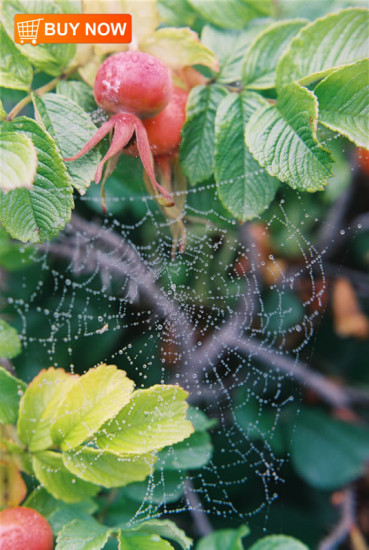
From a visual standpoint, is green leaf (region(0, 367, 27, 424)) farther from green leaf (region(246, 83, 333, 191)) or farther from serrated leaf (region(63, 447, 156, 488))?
green leaf (region(246, 83, 333, 191))

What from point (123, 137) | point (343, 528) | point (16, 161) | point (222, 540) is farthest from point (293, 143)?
point (343, 528)

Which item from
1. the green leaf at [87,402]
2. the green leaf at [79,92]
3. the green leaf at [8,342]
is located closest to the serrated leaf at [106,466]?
the green leaf at [87,402]

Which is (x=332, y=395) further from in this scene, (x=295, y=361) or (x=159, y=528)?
(x=159, y=528)

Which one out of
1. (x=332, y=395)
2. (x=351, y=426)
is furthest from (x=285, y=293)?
(x=351, y=426)

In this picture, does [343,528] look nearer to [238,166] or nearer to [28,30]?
[238,166]

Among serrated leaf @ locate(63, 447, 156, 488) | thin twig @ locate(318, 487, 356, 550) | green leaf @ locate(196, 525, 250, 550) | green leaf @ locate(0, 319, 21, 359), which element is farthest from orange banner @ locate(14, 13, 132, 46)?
thin twig @ locate(318, 487, 356, 550)
